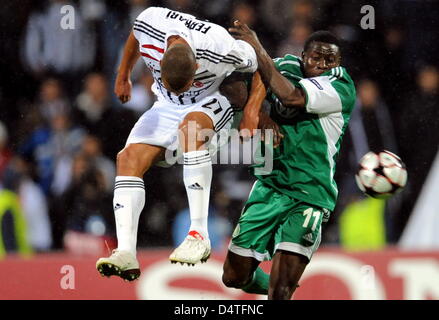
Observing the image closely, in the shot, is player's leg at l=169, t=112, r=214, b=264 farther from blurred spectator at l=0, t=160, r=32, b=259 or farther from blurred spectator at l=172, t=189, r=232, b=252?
blurred spectator at l=0, t=160, r=32, b=259

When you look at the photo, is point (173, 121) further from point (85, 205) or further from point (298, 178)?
point (85, 205)

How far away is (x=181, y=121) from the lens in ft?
16.9

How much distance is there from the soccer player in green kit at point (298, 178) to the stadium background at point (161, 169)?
126 centimetres

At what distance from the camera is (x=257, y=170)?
5.80 meters

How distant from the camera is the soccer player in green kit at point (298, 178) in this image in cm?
560

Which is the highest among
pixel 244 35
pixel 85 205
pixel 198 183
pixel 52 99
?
pixel 52 99

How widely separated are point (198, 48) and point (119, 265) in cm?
120

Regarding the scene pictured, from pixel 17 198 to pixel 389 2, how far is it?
3371 mm

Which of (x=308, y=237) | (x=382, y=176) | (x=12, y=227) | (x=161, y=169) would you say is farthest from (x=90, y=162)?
(x=382, y=176)

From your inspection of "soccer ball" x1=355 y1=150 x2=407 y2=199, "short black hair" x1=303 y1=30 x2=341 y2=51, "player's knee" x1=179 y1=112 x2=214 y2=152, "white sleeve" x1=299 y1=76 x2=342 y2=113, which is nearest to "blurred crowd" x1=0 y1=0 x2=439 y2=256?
"short black hair" x1=303 y1=30 x2=341 y2=51

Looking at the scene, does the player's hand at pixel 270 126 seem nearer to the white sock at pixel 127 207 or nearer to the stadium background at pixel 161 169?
the white sock at pixel 127 207

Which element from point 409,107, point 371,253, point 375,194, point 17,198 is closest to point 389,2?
point 409,107

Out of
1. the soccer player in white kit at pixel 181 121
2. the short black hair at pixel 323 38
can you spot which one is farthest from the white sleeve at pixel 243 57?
the short black hair at pixel 323 38

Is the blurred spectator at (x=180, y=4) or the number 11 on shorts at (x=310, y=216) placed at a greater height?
the blurred spectator at (x=180, y=4)
